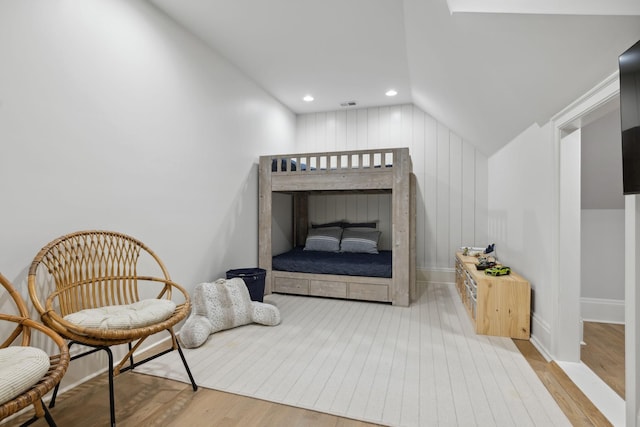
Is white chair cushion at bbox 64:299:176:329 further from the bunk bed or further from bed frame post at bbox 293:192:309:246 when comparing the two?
bed frame post at bbox 293:192:309:246

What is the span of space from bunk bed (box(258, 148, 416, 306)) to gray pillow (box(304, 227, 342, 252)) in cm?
31

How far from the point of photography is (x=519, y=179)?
2.81 m

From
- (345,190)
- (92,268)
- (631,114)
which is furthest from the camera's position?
(345,190)

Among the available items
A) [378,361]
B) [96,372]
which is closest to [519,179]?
[378,361]

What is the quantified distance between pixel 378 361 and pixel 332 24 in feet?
8.87

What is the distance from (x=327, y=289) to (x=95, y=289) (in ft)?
7.29

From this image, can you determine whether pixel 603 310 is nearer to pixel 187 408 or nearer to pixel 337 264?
pixel 337 264

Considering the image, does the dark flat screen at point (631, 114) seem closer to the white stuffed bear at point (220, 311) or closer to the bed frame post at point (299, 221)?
the white stuffed bear at point (220, 311)

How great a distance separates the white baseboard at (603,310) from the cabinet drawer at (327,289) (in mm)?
2277

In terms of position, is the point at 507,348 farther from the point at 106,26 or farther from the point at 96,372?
the point at 106,26

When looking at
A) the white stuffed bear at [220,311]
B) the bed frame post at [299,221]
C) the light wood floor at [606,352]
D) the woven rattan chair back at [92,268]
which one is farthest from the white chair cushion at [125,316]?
the bed frame post at [299,221]

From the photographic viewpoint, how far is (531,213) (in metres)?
2.48

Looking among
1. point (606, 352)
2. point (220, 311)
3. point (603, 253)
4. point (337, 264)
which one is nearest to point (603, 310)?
point (603, 253)

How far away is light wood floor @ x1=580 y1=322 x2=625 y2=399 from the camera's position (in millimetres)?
1854
